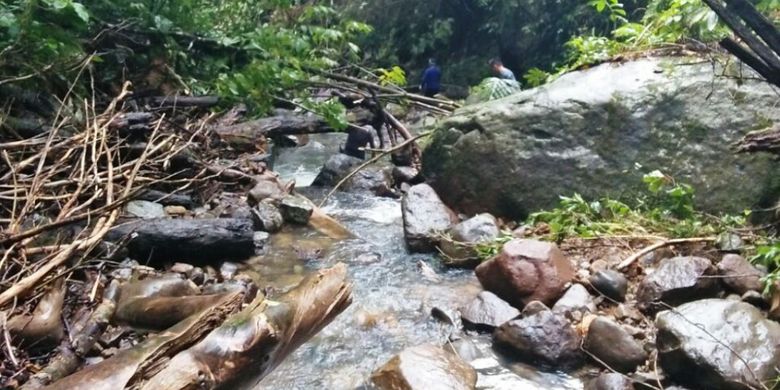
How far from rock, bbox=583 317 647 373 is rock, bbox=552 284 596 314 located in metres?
0.42

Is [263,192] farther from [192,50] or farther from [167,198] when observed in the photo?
[192,50]

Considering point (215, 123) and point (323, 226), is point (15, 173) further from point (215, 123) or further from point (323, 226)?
point (215, 123)

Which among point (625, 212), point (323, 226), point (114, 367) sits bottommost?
point (323, 226)

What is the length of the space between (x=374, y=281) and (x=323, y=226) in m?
1.33

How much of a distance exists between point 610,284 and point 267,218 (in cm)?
312

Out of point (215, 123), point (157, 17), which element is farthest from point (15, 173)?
point (215, 123)

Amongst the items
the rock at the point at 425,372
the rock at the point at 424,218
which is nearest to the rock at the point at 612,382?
the rock at the point at 425,372

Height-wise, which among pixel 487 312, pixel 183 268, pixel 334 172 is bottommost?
pixel 334 172

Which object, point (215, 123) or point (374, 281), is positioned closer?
point (374, 281)

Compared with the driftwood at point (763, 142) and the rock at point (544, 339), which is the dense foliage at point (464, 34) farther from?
the rock at point (544, 339)

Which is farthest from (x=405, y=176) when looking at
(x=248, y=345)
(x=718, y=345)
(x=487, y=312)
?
(x=248, y=345)

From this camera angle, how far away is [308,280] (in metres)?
2.88

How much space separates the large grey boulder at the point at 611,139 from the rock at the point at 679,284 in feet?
4.43

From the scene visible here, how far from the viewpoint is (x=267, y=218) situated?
598 centimetres
